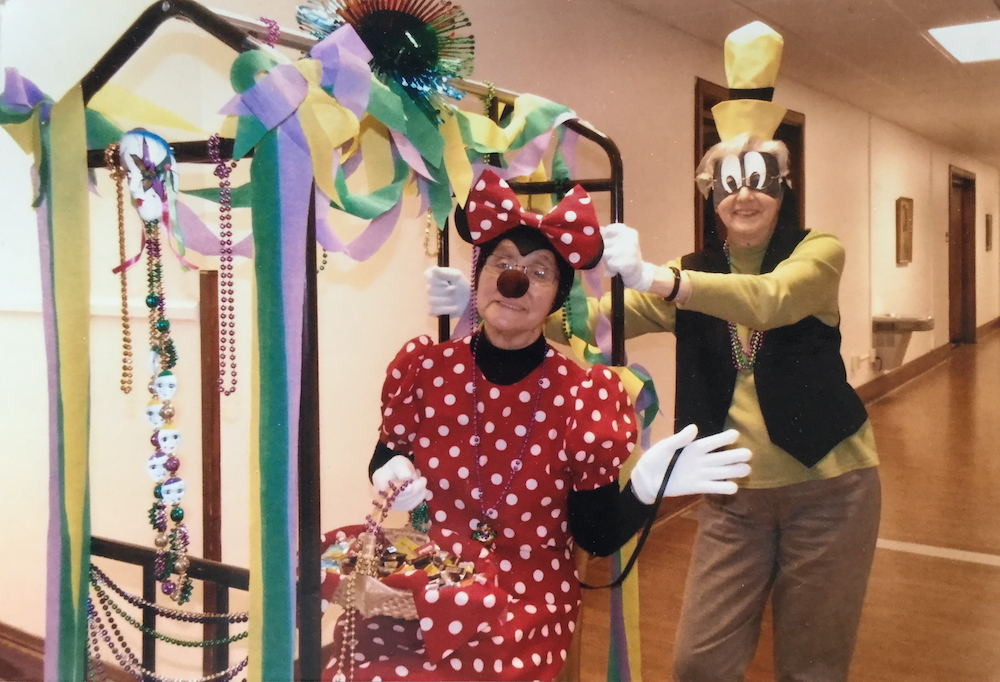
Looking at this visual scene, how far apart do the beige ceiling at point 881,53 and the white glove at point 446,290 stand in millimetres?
652

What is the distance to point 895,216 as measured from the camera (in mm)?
1854

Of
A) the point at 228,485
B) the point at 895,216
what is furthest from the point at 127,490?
the point at 895,216

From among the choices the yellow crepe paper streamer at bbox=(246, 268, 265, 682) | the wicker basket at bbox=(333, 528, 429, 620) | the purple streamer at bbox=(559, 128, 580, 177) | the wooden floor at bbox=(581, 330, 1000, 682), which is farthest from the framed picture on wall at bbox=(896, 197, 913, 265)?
the yellow crepe paper streamer at bbox=(246, 268, 265, 682)

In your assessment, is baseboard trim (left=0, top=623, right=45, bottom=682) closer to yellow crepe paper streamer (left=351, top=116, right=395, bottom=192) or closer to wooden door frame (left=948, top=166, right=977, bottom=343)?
yellow crepe paper streamer (left=351, top=116, right=395, bottom=192)

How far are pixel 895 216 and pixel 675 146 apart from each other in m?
0.60

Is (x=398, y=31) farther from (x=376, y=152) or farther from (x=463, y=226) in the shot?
(x=463, y=226)

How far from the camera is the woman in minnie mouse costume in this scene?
873 millimetres

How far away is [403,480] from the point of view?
2.93 feet

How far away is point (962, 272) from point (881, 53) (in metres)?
0.71

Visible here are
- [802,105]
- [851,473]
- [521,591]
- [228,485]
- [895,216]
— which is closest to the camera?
[521,591]

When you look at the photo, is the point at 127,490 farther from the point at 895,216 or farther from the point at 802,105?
the point at 895,216

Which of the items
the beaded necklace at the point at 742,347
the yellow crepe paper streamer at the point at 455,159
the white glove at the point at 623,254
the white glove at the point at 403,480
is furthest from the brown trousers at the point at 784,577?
the yellow crepe paper streamer at the point at 455,159

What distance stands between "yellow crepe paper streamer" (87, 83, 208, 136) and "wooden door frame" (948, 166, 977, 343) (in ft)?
5.82

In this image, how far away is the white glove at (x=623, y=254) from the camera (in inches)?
36.7
